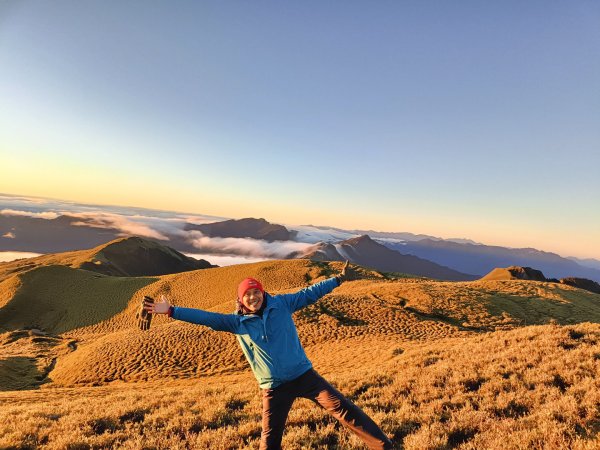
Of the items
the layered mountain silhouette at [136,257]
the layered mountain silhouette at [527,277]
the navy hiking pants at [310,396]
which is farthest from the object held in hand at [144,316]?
the layered mountain silhouette at [136,257]

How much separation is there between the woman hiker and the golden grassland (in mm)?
1507

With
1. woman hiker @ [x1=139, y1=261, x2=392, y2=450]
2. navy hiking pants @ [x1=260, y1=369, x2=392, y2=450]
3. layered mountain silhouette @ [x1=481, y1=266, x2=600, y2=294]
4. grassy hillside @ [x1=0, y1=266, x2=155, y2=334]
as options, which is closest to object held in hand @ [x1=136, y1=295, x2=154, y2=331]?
woman hiker @ [x1=139, y1=261, x2=392, y2=450]

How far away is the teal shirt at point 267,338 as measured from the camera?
4328mm

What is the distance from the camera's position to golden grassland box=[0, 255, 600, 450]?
606cm

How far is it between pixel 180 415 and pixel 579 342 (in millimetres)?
12784

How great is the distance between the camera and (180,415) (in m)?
7.73

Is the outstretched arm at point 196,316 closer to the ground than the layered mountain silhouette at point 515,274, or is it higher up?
higher up

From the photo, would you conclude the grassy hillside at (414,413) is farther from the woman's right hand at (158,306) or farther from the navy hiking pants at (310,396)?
the woman's right hand at (158,306)

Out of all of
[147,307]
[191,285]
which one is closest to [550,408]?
[147,307]

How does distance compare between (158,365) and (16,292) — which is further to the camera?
(16,292)

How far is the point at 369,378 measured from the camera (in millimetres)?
9953

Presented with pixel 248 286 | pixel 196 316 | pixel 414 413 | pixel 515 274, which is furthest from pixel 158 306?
pixel 515 274

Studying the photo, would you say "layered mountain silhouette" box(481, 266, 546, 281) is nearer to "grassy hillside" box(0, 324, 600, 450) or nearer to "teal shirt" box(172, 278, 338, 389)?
"grassy hillside" box(0, 324, 600, 450)

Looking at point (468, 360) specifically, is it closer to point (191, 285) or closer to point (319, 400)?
point (319, 400)
